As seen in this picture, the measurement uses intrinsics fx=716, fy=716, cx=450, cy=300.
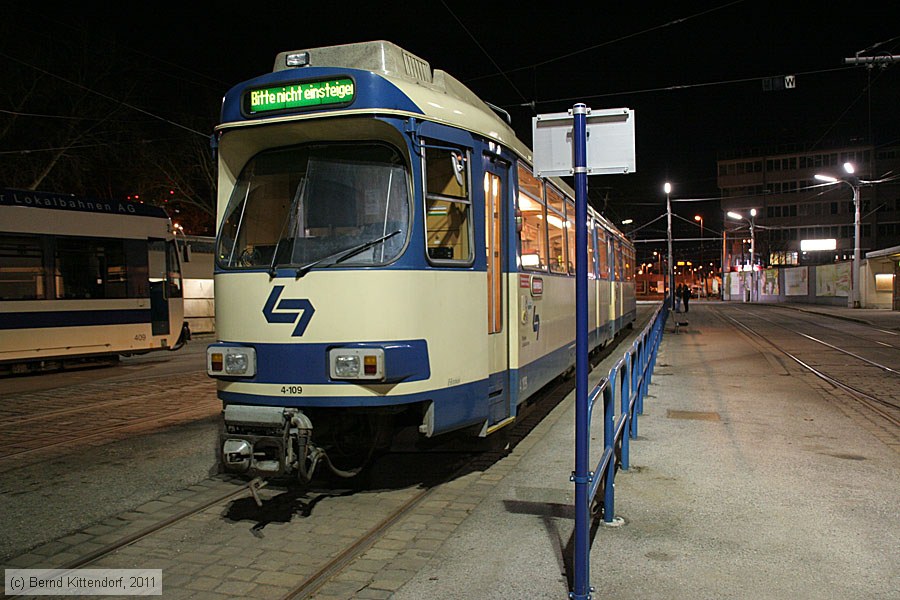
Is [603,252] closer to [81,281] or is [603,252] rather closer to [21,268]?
[81,281]

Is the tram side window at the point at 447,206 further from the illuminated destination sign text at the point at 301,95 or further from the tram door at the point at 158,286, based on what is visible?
the tram door at the point at 158,286

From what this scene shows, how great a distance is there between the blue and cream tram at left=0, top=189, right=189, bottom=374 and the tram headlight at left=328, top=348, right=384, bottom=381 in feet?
40.3

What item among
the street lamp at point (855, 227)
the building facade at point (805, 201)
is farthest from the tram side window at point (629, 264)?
the building facade at point (805, 201)

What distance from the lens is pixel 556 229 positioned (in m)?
9.77

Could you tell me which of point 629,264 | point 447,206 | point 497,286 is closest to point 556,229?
point 497,286

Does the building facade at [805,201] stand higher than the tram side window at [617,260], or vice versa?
the building facade at [805,201]

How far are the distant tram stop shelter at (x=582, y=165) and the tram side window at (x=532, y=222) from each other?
320 cm

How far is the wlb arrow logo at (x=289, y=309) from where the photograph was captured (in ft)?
17.9

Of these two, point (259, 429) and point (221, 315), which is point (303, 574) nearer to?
point (259, 429)

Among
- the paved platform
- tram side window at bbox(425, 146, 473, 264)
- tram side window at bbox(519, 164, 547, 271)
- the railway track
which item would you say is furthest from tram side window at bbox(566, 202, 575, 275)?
tram side window at bbox(425, 146, 473, 264)

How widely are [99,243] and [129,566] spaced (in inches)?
524

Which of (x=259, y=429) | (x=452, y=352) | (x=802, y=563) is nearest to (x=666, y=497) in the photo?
(x=802, y=563)

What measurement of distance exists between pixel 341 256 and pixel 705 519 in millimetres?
3425

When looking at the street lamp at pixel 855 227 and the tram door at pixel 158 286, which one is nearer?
the tram door at pixel 158 286
